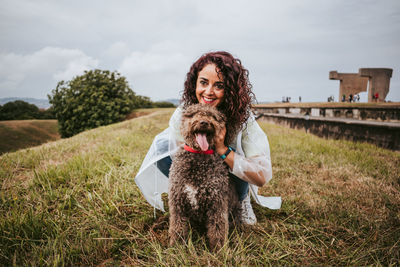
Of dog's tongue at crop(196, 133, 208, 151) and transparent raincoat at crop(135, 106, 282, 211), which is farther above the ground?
dog's tongue at crop(196, 133, 208, 151)

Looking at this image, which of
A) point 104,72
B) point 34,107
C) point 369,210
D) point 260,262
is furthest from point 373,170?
point 34,107

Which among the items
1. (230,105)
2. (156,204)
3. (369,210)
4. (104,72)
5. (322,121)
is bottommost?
(369,210)

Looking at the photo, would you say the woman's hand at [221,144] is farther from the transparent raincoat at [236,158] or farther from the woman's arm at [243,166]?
the transparent raincoat at [236,158]

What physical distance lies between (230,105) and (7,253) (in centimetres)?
269

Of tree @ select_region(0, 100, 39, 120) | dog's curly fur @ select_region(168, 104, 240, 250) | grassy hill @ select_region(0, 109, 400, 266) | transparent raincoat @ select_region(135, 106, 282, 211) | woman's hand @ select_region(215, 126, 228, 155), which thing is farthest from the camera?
tree @ select_region(0, 100, 39, 120)

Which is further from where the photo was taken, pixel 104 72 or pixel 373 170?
pixel 104 72

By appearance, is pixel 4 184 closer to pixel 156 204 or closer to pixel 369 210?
pixel 156 204

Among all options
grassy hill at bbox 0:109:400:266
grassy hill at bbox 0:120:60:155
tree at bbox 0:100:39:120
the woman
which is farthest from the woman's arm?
tree at bbox 0:100:39:120

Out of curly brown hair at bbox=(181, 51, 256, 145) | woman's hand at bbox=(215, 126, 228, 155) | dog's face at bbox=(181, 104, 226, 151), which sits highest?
curly brown hair at bbox=(181, 51, 256, 145)

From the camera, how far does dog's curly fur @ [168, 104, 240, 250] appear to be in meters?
2.07

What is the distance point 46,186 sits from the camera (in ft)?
10.7

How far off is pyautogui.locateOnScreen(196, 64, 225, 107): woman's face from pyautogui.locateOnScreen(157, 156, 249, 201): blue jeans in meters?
0.95

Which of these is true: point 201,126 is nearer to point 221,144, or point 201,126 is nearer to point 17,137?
point 221,144

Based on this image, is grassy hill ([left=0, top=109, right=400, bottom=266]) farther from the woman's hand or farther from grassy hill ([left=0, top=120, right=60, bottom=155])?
grassy hill ([left=0, top=120, right=60, bottom=155])
